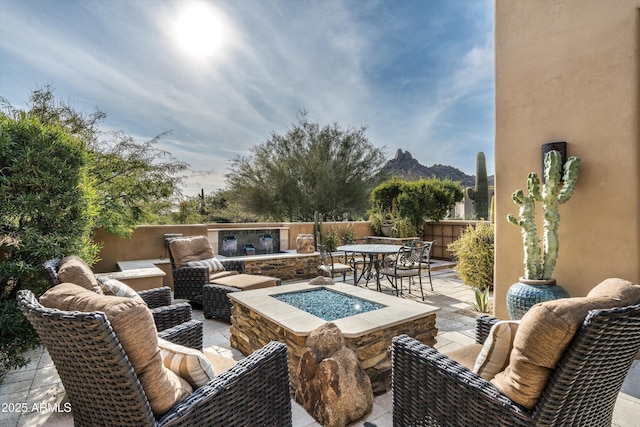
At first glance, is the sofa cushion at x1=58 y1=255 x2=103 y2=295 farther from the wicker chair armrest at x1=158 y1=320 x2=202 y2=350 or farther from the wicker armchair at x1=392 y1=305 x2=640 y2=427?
the wicker armchair at x1=392 y1=305 x2=640 y2=427

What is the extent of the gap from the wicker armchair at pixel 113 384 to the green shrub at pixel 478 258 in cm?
470

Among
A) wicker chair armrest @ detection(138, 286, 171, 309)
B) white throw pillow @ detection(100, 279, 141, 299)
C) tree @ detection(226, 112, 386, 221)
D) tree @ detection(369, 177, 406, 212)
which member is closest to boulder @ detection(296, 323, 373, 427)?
white throw pillow @ detection(100, 279, 141, 299)

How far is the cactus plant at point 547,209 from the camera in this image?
3.39 metres

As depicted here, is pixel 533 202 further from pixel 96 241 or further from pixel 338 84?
pixel 338 84

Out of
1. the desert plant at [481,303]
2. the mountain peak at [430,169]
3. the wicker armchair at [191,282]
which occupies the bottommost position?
the desert plant at [481,303]

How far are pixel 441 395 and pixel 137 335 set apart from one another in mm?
1423

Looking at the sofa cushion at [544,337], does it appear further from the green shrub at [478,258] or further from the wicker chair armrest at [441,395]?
the green shrub at [478,258]

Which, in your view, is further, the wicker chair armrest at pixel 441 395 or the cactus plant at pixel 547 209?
the cactus plant at pixel 547 209

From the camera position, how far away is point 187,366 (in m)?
1.46

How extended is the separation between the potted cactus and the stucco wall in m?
0.22

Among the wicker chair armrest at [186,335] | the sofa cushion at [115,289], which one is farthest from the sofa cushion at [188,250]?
the wicker chair armrest at [186,335]

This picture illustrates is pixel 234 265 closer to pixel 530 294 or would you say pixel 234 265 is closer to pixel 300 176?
pixel 530 294

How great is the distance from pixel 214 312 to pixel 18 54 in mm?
5644

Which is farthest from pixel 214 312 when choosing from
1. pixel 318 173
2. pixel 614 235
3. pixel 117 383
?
pixel 318 173
